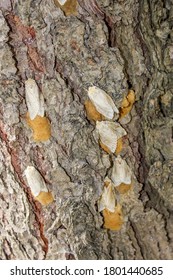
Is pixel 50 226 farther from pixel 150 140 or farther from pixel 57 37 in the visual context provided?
pixel 57 37

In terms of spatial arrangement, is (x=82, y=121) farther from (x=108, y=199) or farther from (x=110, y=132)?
(x=108, y=199)

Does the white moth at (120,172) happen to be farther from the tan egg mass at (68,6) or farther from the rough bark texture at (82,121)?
the tan egg mass at (68,6)

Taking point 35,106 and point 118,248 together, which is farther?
point 118,248

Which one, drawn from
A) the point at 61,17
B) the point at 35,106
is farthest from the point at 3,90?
the point at 61,17

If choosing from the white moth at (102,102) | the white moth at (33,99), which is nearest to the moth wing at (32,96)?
the white moth at (33,99)

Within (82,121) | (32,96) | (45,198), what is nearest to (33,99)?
(32,96)

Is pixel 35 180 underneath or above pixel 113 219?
above

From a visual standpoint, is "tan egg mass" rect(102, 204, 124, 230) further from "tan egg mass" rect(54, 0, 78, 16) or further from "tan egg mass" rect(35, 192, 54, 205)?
"tan egg mass" rect(54, 0, 78, 16)
